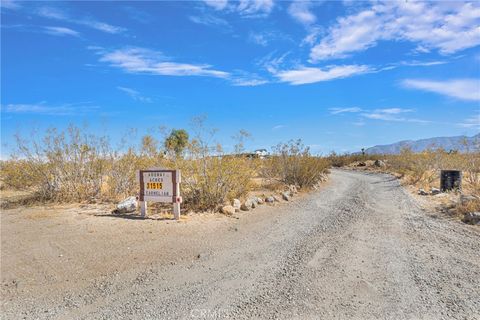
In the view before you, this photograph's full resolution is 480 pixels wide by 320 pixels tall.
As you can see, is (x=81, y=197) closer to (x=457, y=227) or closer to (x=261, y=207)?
(x=261, y=207)

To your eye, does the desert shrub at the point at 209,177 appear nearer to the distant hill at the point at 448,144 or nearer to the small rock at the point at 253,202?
the small rock at the point at 253,202

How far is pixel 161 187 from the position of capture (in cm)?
789

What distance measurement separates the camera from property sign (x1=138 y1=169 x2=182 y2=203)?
25.4 feet

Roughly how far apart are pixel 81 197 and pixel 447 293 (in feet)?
32.1

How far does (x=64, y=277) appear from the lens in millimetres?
4570

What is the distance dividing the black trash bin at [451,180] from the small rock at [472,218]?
4.67m

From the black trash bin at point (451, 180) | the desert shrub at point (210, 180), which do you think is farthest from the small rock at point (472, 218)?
the desert shrub at point (210, 180)

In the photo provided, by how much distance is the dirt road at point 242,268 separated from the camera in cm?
356

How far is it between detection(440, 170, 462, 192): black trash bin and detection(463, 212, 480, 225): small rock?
4.67m

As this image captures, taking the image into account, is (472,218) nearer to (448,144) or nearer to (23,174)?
(448,144)

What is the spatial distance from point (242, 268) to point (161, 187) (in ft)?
12.5

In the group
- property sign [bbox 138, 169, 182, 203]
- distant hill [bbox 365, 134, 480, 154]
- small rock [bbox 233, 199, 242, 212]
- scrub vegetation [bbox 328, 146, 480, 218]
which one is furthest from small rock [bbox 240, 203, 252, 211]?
distant hill [bbox 365, 134, 480, 154]

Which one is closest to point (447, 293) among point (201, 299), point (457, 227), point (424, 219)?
point (201, 299)

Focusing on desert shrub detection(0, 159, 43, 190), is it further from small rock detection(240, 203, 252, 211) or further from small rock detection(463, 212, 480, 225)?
small rock detection(463, 212, 480, 225)
